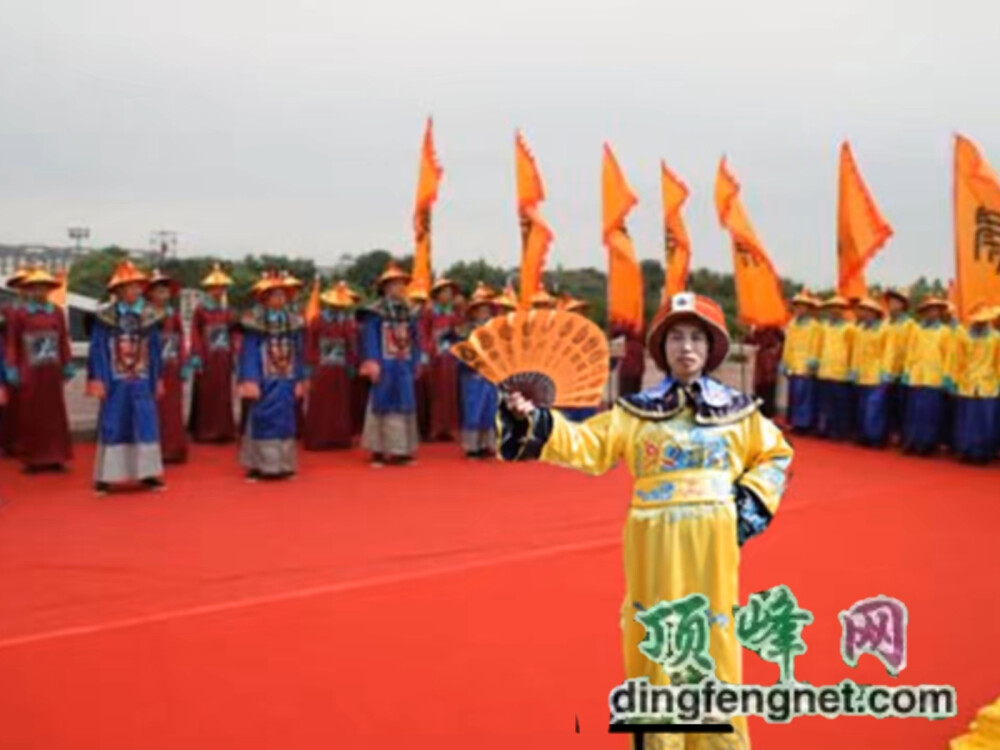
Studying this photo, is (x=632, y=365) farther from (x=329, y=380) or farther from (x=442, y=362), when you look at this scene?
(x=329, y=380)

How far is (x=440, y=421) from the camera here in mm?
9781

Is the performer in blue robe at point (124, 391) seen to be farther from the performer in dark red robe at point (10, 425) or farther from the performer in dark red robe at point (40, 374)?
the performer in dark red robe at point (10, 425)

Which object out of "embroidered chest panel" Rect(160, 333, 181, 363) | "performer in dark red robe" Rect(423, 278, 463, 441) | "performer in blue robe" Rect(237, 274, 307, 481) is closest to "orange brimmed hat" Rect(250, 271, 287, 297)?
"performer in blue robe" Rect(237, 274, 307, 481)

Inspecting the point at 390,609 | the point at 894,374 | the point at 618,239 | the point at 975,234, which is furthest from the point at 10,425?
the point at 894,374

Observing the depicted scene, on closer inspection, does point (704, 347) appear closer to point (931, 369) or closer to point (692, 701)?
point (692, 701)

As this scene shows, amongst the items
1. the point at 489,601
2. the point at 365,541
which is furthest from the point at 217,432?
the point at 489,601

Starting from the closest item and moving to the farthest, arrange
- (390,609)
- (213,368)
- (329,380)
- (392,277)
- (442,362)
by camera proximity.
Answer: (390,609) < (392,277) < (329,380) < (213,368) < (442,362)

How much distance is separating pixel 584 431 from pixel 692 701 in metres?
0.72

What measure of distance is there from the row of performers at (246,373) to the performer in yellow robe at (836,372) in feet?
11.2

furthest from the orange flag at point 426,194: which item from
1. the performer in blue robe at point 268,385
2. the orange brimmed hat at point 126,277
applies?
the orange brimmed hat at point 126,277

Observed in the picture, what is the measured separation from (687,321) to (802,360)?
8.14m

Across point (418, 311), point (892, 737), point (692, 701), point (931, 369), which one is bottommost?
point (892, 737)

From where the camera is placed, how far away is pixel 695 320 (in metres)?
2.47

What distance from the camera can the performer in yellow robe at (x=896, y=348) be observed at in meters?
9.04
